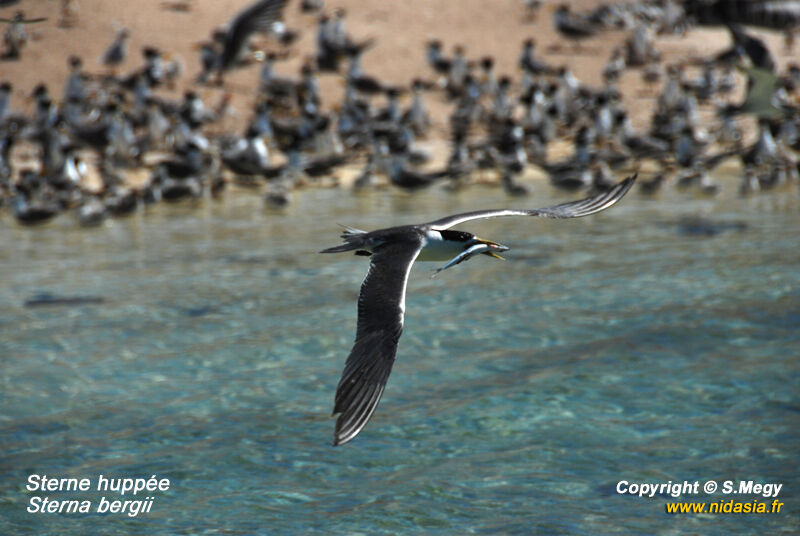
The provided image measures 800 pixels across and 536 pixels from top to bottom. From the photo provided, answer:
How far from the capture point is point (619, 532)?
7.23 m

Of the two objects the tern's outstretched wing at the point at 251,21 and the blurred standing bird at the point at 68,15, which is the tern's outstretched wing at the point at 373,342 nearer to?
the tern's outstretched wing at the point at 251,21

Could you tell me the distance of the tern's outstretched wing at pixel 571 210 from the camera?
25.0ft

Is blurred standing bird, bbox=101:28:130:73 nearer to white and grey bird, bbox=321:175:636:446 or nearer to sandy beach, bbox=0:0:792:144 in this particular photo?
sandy beach, bbox=0:0:792:144

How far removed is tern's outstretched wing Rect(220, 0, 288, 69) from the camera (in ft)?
61.8

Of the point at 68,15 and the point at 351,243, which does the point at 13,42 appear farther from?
the point at 351,243

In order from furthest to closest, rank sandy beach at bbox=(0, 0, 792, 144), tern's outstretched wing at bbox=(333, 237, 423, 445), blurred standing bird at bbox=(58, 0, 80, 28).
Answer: blurred standing bird at bbox=(58, 0, 80, 28)
sandy beach at bbox=(0, 0, 792, 144)
tern's outstretched wing at bbox=(333, 237, 423, 445)

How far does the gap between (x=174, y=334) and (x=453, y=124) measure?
1313cm

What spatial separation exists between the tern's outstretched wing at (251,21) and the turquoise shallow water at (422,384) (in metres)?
4.46

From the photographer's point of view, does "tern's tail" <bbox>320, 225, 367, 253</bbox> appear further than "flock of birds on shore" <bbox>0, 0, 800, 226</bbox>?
No

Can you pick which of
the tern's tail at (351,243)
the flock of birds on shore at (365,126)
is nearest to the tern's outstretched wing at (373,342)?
the tern's tail at (351,243)

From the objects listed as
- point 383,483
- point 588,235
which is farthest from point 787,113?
point 383,483

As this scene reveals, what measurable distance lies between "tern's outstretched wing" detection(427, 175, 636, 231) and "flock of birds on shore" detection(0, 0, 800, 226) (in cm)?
757

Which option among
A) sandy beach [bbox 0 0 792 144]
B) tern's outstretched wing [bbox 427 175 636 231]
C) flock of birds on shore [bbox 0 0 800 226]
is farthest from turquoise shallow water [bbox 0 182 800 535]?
sandy beach [bbox 0 0 792 144]

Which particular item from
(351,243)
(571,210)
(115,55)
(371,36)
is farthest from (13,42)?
(571,210)
